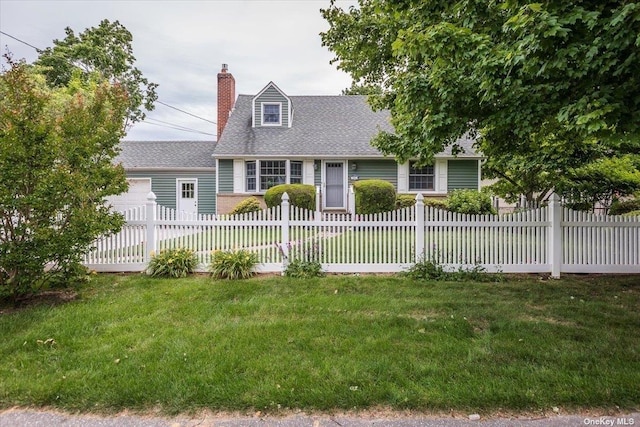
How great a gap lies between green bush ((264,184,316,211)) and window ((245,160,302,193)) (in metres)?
1.87

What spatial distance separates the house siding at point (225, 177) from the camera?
15680 mm

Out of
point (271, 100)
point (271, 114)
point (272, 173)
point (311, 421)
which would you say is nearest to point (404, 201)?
point (272, 173)

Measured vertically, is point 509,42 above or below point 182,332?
above

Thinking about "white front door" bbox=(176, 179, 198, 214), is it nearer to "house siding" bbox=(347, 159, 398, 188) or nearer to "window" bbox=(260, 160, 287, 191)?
"window" bbox=(260, 160, 287, 191)

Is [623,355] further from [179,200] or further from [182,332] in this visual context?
[179,200]

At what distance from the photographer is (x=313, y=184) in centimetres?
1555

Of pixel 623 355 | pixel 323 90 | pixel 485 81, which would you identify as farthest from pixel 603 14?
pixel 323 90

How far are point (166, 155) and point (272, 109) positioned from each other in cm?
612

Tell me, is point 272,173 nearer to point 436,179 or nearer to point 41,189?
point 436,179

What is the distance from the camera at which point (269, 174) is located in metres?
15.6

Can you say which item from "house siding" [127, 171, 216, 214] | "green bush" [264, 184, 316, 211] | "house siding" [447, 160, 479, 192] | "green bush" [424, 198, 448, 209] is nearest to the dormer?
"house siding" [127, 171, 216, 214]

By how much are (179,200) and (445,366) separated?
16487 millimetres

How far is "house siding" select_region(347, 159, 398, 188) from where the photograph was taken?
1557cm

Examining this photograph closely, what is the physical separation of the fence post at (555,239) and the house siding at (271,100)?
12.5m
